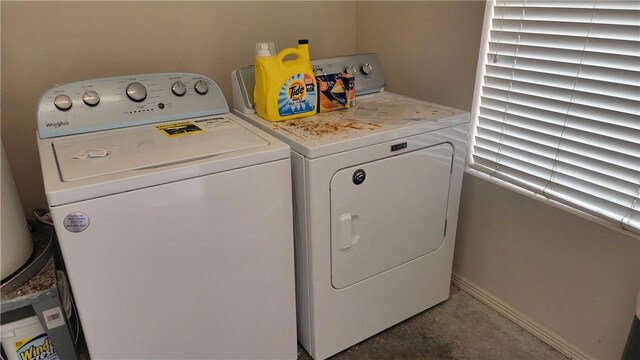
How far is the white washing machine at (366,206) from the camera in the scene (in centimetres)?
148

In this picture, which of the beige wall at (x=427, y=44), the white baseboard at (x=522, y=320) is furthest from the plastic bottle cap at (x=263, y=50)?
the white baseboard at (x=522, y=320)

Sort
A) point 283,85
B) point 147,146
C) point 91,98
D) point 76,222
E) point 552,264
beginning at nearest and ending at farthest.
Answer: point 76,222
point 147,146
point 91,98
point 283,85
point 552,264

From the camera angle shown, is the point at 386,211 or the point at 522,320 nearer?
the point at 386,211

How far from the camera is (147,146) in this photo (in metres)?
1.38

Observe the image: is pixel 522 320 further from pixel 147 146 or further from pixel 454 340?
pixel 147 146

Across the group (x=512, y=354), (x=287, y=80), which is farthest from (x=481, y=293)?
(x=287, y=80)

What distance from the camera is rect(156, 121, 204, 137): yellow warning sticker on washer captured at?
4.90 ft

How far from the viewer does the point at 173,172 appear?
1.21m

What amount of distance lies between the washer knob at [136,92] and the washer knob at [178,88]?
0.10 metres

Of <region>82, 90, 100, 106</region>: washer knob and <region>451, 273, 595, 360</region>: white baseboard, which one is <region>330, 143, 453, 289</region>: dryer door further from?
<region>82, 90, 100, 106</region>: washer knob

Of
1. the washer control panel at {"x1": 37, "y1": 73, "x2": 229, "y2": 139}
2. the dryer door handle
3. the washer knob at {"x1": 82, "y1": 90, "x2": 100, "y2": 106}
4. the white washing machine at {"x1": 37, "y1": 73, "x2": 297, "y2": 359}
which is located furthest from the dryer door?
the washer knob at {"x1": 82, "y1": 90, "x2": 100, "y2": 106}

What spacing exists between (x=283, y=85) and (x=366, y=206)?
54 cm

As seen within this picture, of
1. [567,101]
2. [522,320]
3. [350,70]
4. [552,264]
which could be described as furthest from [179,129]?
[522,320]

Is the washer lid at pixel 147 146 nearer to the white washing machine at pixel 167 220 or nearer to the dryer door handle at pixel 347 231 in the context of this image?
the white washing machine at pixel 167 220
